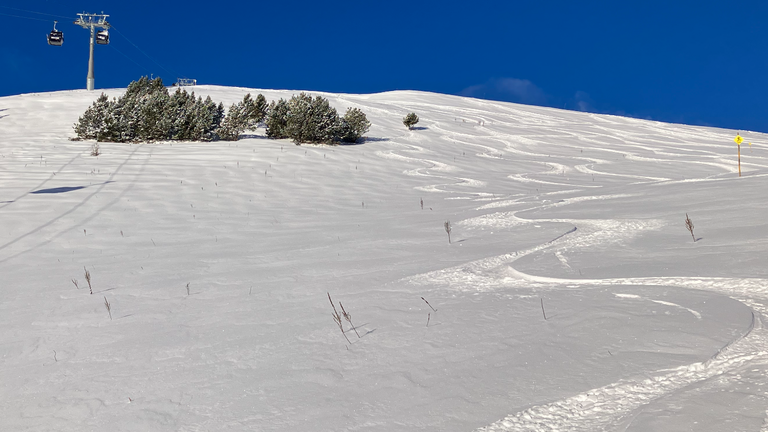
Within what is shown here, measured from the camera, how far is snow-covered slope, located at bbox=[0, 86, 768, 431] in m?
2.17

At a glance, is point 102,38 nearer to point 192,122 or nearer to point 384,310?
point 192,122

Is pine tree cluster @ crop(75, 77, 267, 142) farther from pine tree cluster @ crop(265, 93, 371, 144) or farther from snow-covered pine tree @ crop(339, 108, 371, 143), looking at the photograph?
snow-covered pine tree @ crop(339, 108, 371, 143)

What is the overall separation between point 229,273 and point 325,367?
215cm

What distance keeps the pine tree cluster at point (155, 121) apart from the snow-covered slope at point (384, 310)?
5.46 metres

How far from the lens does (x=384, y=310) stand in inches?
131

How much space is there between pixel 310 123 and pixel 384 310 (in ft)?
38.5

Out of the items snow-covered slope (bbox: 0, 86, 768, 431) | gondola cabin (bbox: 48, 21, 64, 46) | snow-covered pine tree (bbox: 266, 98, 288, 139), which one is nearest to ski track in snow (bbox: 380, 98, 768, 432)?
snow-covered slope (bbox: 0, 86, 768, 431)

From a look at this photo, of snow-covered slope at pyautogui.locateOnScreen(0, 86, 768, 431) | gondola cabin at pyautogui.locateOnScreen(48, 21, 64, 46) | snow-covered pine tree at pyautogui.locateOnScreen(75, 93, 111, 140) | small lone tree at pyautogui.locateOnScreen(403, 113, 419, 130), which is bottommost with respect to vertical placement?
snow-covered slope at pyautogui.locateOnScreen(0, 86, 768, 431)

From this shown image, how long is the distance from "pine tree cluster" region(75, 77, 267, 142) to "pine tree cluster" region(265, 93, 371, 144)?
102cm

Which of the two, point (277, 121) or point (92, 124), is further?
point (277, 121)

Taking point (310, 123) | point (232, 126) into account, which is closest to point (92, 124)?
point (232, 126)

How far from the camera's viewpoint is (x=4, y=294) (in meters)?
4.05

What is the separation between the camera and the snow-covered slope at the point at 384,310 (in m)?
2.17

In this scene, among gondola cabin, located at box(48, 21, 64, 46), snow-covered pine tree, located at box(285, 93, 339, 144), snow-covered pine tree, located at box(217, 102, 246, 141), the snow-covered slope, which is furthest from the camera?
gondola cabin, located at box(48, 21, 64, 46)
